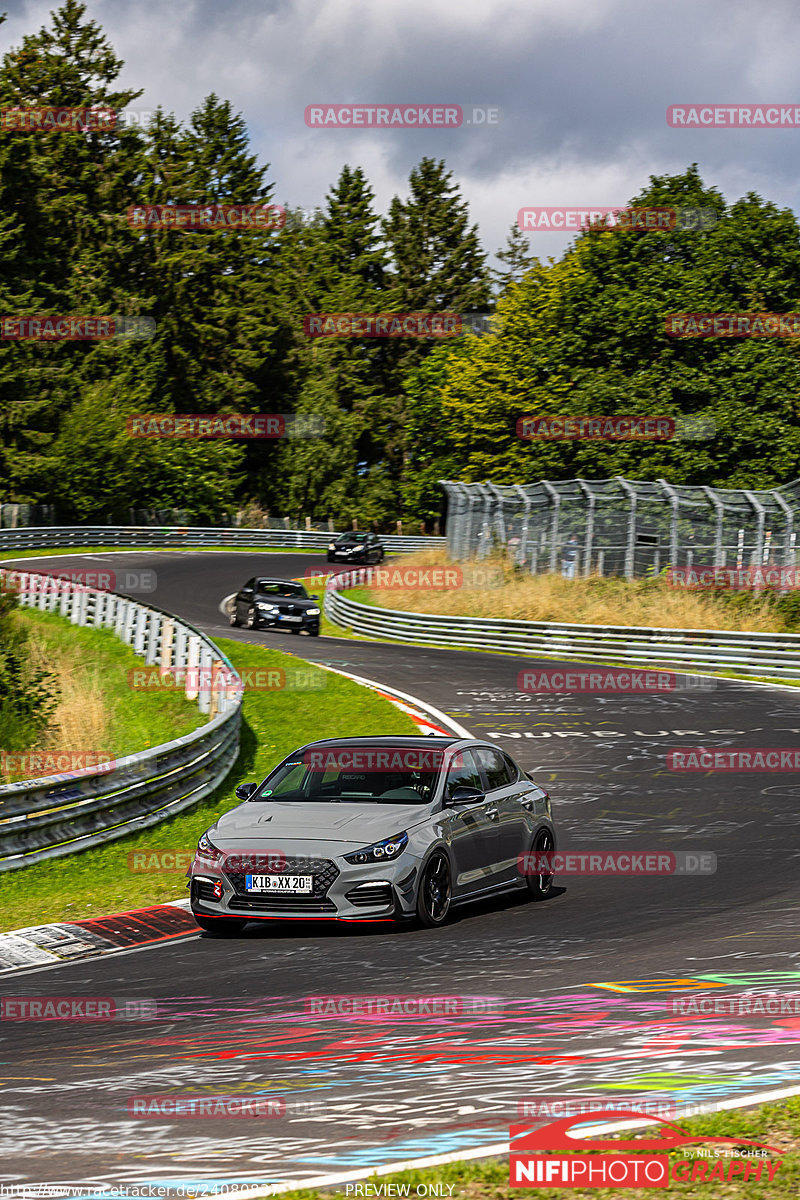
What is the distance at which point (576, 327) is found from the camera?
56.3 meters

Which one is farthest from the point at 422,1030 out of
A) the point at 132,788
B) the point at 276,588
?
the point at 276,588

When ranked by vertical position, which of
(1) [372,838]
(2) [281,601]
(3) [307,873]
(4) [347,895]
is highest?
(1) [372,838]

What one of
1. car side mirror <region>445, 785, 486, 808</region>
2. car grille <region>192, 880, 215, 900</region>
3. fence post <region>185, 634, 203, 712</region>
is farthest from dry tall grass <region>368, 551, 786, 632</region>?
car grille <region>192, 880, 215, 900</region>

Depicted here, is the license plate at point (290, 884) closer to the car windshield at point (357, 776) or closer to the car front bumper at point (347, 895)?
the car front bumper at point (347, 895)

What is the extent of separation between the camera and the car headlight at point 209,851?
10.6 meters

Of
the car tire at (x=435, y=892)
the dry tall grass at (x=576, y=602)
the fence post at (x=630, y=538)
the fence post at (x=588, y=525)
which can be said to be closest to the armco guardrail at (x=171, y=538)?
the dry tall grass at (x=576, y=602)

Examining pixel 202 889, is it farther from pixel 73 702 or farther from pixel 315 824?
pixel 73 702

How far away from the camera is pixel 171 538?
70750 mm

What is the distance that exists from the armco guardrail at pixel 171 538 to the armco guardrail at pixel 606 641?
21719 millimetres

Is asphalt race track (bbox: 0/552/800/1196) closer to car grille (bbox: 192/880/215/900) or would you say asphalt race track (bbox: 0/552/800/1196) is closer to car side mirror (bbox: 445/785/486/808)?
car grille (bbox: 192/880/215/900)

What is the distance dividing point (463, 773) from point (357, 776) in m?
0.84

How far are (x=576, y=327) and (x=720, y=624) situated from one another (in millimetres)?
24457

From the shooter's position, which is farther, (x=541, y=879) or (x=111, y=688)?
(x=111, y=688)

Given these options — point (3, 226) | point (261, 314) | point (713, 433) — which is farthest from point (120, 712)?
point (261, 314)
